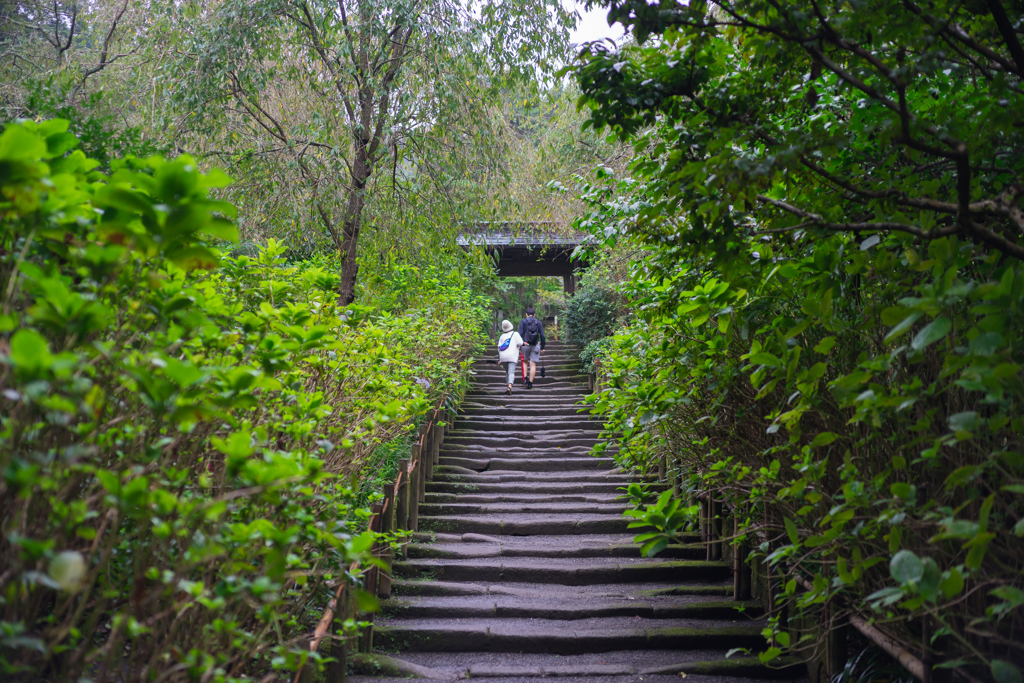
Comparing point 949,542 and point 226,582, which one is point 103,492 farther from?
point 949,542

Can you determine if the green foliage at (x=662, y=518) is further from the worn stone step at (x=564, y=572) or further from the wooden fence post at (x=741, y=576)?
the worn stone step at (x=564, y=572)

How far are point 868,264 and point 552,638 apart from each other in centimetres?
376

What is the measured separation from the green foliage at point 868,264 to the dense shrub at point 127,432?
1.38m

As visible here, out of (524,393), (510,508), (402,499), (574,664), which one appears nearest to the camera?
(574,664)

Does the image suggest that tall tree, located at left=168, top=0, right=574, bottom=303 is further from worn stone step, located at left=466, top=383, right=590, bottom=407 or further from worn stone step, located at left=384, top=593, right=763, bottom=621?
worn stone step, located at left=466, top=383, right=590, bottom=407

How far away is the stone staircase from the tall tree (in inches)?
110

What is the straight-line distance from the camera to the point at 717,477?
3.74 m

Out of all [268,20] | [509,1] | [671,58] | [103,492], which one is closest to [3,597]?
[103,492]

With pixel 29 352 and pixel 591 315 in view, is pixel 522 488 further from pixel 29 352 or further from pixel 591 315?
pixel 29 352

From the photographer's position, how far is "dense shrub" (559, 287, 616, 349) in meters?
13.8

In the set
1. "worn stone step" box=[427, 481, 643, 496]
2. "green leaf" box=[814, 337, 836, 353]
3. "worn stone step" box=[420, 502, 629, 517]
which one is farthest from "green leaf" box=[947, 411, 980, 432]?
"worn stone step" box=[427, 481, 643, 496]

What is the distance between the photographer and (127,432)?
1.55 meters

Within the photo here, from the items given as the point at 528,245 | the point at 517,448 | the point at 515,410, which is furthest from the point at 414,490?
the point at 515,410

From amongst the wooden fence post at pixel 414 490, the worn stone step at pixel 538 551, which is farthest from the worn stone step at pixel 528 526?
the wooden fence post at pixel 414 490
